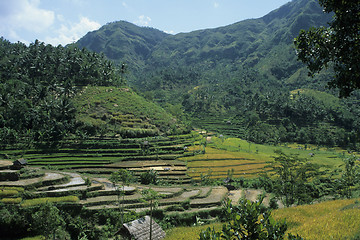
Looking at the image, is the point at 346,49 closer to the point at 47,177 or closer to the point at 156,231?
the point at 156,231

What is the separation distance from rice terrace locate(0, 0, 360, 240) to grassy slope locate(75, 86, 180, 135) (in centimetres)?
54

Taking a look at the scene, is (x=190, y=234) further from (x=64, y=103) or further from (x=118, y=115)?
(x=118, y=115)

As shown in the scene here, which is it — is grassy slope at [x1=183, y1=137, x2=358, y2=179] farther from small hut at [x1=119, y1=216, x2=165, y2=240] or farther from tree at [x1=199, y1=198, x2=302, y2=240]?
tree at [x1=199, y1=198, x2=302, y2=240]

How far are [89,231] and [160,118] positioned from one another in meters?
67.8

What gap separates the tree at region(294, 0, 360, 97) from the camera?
8.53 metres

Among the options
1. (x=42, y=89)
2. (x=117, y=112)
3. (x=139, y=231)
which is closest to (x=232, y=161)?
(x=117, y=112)

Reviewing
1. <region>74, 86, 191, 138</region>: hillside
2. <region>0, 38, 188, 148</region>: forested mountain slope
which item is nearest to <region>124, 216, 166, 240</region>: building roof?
<region>0, 38, 188, 148</region>: forested mountain slope

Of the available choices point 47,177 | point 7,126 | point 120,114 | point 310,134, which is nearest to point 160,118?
point 120,114

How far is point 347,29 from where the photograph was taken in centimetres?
880

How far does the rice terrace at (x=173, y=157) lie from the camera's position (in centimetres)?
964

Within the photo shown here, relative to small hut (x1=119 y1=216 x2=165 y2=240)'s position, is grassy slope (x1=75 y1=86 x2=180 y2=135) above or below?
above

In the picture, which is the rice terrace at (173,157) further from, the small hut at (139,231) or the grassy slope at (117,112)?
the grassy slope at (117,112)

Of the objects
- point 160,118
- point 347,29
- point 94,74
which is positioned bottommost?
point 160,118

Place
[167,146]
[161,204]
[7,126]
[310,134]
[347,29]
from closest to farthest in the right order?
[347,29], [161,204], [7,126], [167,146], [310,134]
